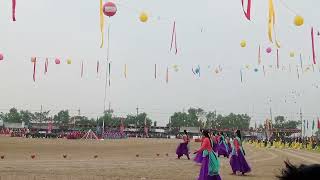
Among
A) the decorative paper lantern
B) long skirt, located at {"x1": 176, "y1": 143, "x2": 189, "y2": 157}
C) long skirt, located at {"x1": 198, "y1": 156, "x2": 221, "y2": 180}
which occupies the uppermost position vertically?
the decorative paper lantern

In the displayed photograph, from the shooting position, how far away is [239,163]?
18344 millimetres

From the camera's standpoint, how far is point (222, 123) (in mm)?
167500

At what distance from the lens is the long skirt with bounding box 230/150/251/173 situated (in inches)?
717

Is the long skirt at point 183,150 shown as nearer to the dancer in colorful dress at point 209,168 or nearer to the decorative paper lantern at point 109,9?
the decorative paper lantern at point 109,9

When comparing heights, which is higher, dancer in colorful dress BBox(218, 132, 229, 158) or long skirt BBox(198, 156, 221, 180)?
dancer in colorful dress BBox(218, 132, 229, 158)

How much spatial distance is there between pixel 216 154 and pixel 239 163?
3787 mm

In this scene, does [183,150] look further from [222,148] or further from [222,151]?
[222,148]

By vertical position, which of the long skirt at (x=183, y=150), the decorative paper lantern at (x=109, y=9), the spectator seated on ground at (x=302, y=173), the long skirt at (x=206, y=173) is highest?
the decorative paper lantern at (x=109, y=9)

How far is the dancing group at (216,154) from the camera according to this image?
44.5ft

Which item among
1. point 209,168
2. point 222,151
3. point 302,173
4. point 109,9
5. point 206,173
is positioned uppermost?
point 109,9

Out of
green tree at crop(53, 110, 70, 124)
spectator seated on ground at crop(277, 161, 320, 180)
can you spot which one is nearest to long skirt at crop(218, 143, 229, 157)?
spectator seated on ground at crop(277, 161, 320, 180)

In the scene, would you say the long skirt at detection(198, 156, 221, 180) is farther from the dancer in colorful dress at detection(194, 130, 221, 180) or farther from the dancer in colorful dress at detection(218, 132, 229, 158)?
the dancer in colorful dress at detection(218, 132, 229, 158)

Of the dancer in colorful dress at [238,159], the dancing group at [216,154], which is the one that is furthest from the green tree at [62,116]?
the dancer in colorful dress at [238,159]

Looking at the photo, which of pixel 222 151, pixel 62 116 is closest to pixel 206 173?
pixel 222 151
